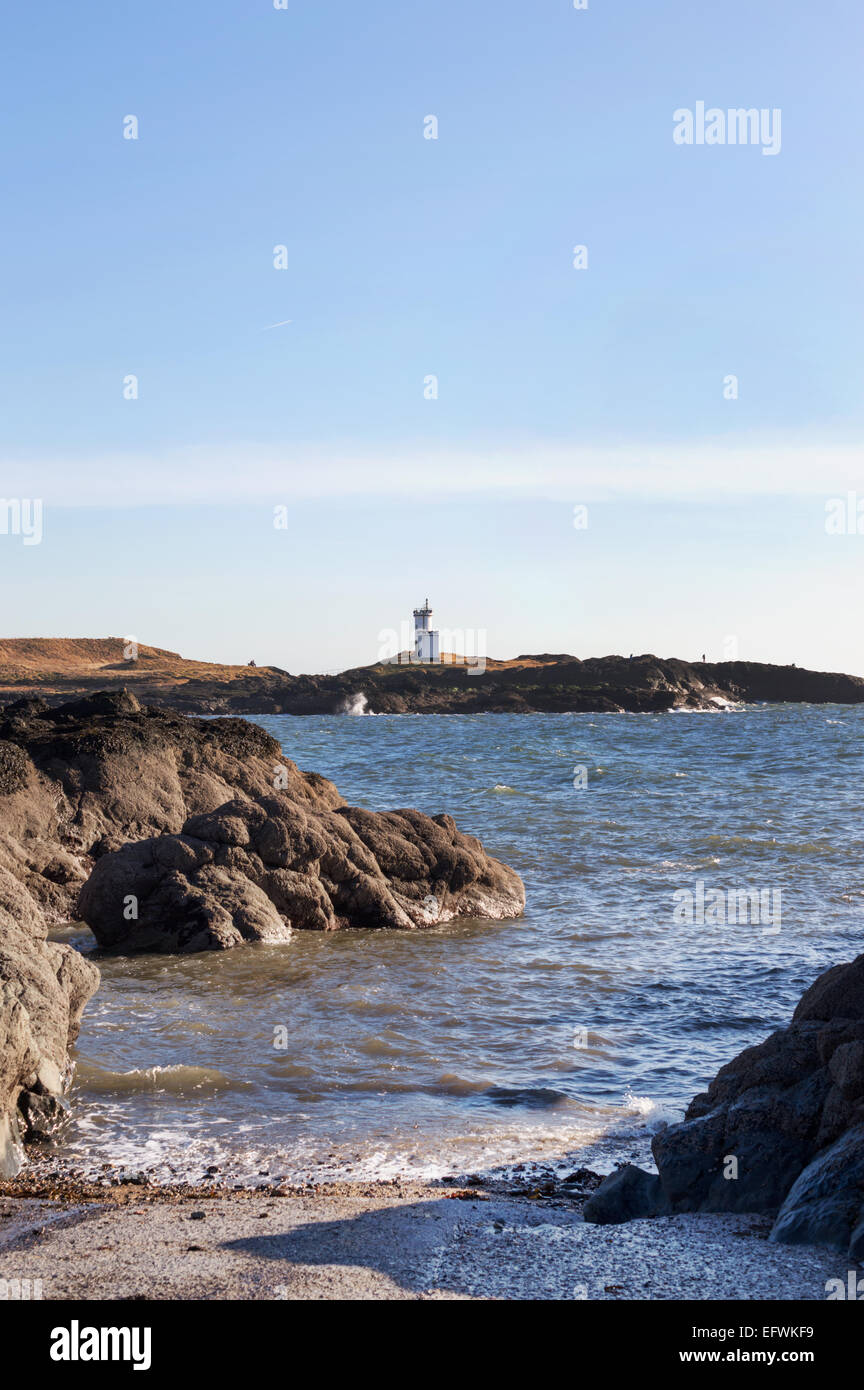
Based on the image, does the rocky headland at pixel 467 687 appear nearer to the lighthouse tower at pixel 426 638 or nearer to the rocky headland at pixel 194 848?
the lighthouse tower at pixel 426 638

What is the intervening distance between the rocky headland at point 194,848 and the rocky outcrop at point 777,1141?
562 cm

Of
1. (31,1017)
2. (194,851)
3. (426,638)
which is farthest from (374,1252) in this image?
(426,638)

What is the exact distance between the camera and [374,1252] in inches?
196

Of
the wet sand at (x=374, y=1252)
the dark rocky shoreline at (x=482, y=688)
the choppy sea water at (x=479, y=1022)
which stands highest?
the dark rocky shoreline at (x=482, y=688)

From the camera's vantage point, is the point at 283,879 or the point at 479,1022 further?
the point at 283,879

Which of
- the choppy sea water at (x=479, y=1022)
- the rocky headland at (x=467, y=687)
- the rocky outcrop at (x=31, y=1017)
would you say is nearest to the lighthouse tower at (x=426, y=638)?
the rocky headland at (x=467, y=687)

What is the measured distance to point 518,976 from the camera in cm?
1201

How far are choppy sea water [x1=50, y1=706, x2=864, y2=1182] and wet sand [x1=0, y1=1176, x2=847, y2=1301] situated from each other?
997 mm

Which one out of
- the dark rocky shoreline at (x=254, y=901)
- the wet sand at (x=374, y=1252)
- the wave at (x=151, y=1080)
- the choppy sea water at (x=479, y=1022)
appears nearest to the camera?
the wet sand at (x=374, y=1252)

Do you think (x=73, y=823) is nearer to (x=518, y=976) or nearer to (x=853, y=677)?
(x=518, y=976)

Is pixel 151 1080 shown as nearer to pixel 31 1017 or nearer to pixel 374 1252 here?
pixel 31 1017

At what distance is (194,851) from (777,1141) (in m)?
8.66

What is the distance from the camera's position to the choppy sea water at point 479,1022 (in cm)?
741

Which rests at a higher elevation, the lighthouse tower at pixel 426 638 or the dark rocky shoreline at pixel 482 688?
the lighthouse tower at pixel 426 638
